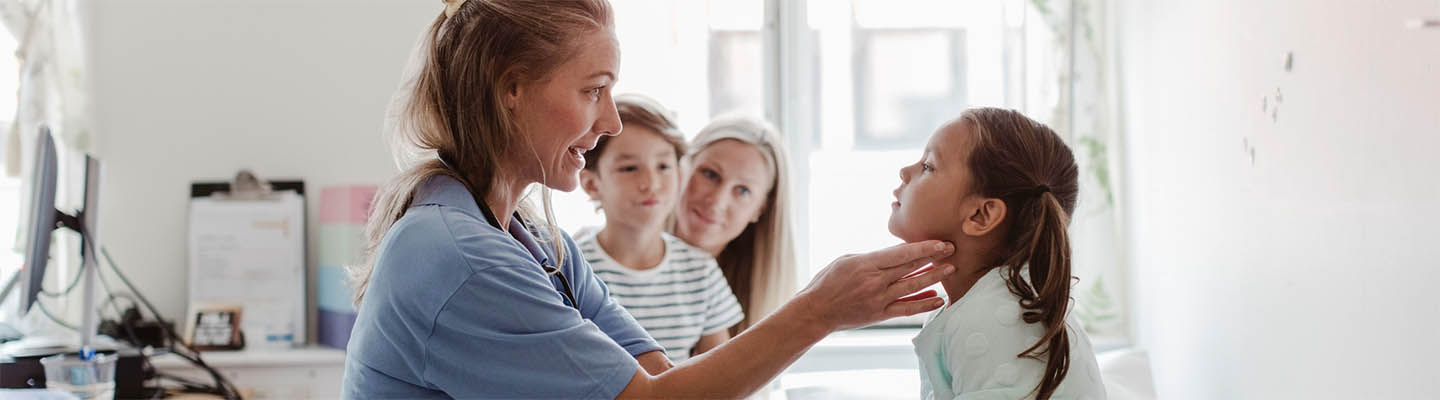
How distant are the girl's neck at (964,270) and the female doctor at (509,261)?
20 centimetres

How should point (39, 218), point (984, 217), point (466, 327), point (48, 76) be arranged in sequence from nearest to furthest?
1. point (466, 327)
2. point (984, 217)
3. point (39, 218)
4. point (48, 76)

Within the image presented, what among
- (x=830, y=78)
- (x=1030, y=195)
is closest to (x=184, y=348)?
(x=830, y=78)

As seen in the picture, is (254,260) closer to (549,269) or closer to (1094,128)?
(549,269)

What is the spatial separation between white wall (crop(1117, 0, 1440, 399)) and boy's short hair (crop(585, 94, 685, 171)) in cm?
104

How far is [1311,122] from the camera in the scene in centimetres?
166

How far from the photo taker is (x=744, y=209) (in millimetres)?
2316

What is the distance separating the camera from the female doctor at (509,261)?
113 cm

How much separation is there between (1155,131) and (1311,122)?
87 centimetres

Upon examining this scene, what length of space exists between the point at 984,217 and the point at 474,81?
0.74 m

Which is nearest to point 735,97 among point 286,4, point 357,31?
point 357,31

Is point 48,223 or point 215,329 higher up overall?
point 48,223

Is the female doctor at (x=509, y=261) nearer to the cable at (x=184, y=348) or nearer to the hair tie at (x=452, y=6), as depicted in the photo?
the hair tie at (x=452, y=6)

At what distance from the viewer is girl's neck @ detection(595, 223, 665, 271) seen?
2.15m

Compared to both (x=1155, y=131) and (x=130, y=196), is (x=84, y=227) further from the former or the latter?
(x=1155, y=131)
